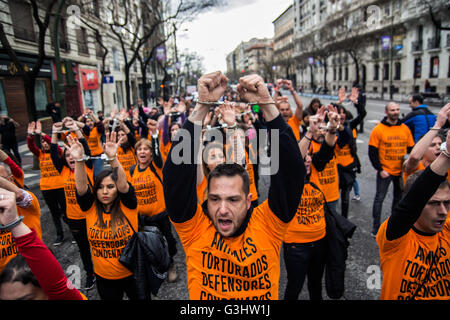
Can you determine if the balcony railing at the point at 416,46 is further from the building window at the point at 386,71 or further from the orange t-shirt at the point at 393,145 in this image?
the orange t-shirt at the point at 393,145

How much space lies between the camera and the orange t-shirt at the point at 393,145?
4.54m

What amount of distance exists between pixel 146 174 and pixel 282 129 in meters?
2.68

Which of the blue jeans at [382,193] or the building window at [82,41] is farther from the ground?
the building window at [82,41]

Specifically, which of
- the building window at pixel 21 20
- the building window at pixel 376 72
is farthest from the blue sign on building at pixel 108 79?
the building window at pixel 376 72

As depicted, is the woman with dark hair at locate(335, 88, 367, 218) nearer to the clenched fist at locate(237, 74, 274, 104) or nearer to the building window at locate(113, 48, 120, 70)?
the clenched fist at locate(237, 74, 274, 104)

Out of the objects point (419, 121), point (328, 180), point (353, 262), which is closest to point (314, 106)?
point (419, 121)

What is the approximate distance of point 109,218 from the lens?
2.80 meters

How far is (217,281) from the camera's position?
1.69 meters

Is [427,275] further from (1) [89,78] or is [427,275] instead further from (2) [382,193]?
(1) [89,78]

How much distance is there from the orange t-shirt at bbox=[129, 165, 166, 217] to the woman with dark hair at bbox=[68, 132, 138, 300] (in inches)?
33.5

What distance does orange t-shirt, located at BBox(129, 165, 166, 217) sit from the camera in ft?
12.4

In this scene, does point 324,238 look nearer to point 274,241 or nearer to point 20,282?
point 274,241

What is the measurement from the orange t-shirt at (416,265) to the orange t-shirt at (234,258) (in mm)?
777
